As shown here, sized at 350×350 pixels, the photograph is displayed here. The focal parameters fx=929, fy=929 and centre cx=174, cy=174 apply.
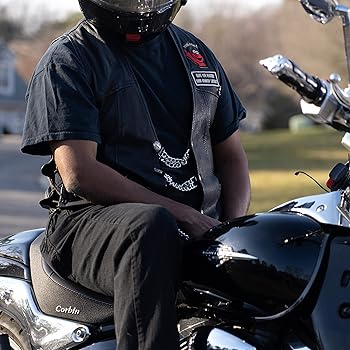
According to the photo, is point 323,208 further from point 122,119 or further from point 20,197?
point 20,197

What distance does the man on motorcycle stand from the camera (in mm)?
3037

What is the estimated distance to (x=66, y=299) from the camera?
3.27 metres

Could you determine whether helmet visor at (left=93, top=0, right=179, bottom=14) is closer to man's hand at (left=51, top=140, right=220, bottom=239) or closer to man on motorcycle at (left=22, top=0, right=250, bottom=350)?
man on motorcycle at (left=22, top=0, right=250, bottom=350)

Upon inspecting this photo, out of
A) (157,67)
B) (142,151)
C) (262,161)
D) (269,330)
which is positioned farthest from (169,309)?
(262,161)

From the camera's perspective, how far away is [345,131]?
9.13ft

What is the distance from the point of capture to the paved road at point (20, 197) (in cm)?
1130

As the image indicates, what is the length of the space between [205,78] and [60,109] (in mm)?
645

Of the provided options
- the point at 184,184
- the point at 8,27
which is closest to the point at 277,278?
the point at 184,184

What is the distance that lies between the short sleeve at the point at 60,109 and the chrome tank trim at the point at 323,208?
751mm

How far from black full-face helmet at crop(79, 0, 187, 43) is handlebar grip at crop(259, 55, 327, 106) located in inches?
34.6

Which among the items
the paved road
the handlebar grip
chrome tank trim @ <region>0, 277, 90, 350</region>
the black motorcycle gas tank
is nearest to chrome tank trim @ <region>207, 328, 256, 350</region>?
the black motorcycle gas tank

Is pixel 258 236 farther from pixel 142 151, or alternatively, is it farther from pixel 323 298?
pixel 142 151

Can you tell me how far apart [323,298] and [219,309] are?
0.39m

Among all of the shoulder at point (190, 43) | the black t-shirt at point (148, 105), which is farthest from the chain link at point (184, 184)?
the shoulder at point (190, 43)
